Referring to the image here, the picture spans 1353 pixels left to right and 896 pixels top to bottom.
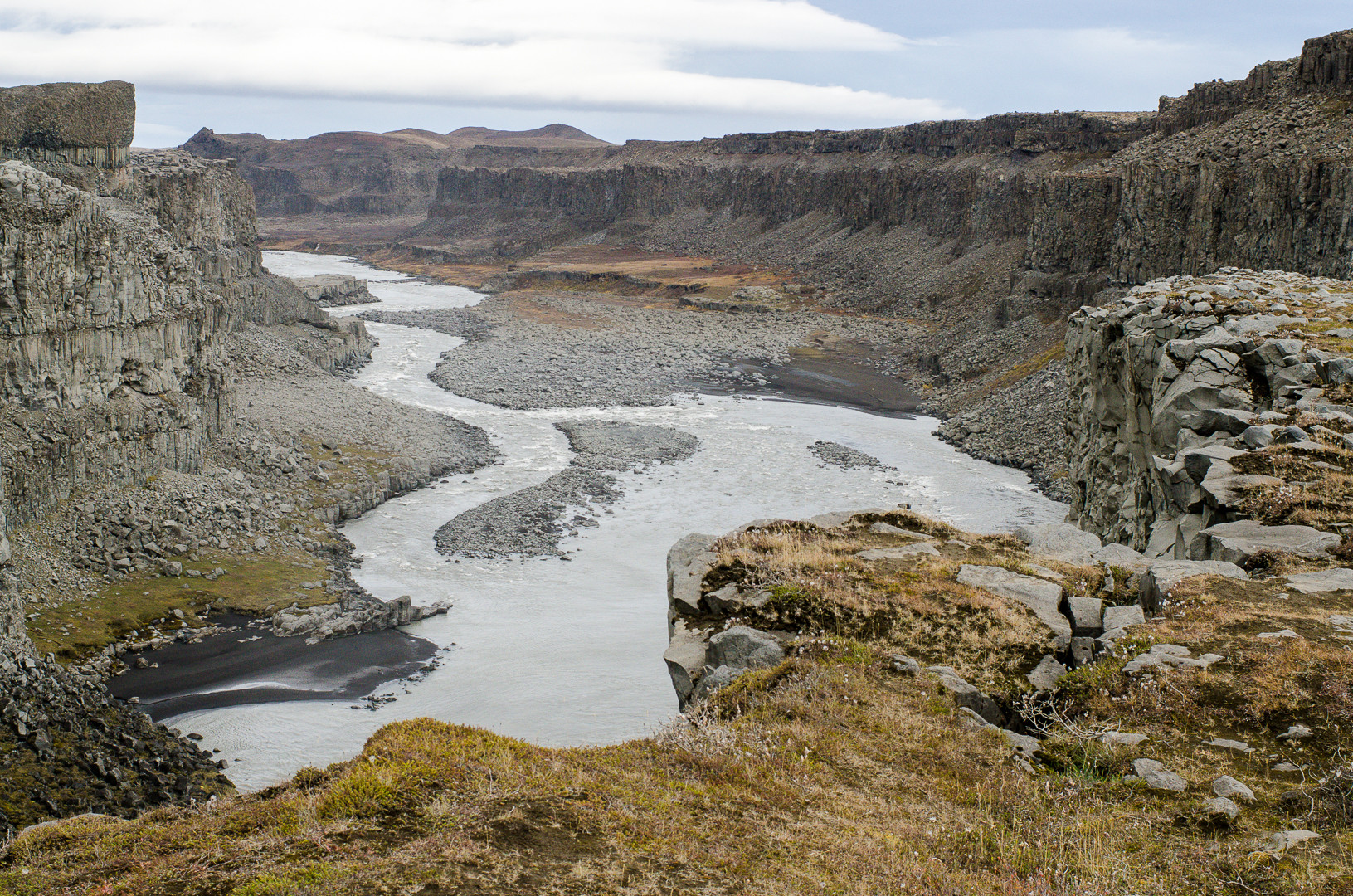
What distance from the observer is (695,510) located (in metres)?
43.4

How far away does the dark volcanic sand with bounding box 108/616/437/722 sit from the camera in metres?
25.9

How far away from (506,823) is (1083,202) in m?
77.5

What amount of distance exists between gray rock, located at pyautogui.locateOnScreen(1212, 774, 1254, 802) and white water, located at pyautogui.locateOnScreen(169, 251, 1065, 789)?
12.2 meters

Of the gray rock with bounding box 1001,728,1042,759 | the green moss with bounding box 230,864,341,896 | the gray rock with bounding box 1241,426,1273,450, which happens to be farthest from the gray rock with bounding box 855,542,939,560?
the green moss with bounding box 230,864,341,896

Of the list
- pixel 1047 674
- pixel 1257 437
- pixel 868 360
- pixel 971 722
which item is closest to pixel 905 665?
pixel 971 722

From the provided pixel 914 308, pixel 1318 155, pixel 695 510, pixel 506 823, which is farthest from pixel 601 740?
pixel 914 308

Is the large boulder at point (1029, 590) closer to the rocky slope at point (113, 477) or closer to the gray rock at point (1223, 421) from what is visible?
the gray rock at point (1223, 421)

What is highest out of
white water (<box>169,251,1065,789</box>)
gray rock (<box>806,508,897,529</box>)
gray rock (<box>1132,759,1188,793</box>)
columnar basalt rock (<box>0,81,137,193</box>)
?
columnar basalt rock (<box>0,81,137,193</box>)

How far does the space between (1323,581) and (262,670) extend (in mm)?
25310

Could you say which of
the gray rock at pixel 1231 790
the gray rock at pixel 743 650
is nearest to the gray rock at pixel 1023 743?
the gray rock at pixel 1231 790

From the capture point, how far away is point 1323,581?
12.9 m

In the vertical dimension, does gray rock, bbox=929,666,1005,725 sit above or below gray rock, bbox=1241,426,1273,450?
below

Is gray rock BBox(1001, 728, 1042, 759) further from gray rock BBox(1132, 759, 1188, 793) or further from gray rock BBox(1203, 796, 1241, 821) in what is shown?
gray rock BBox(1203, 796, 1241, 821)

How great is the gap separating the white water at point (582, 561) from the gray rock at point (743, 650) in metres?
6.79
